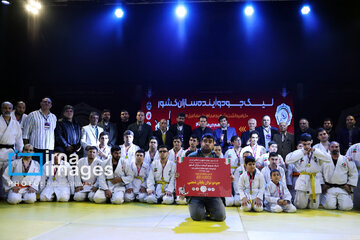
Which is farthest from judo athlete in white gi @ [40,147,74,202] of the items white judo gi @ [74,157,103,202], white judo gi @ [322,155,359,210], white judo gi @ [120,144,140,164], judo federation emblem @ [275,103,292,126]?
judo federation emblem @ [275,103,292,126]

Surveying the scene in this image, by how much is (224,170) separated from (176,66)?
6294mm

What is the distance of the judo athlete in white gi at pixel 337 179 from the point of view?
5879mm

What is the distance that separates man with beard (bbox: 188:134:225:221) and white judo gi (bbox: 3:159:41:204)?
139 inches

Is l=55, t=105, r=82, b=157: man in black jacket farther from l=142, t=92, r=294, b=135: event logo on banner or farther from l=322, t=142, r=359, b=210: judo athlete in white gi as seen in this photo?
l=322, t=142, r=359, b=210: judo athlete in white gi

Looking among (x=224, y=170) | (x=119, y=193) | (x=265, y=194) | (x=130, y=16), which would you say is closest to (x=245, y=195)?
(x=265, y=194)

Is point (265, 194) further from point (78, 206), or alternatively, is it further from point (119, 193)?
point (78, 206)

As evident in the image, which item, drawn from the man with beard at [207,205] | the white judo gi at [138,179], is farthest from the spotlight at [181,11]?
the man with beard at [207,205]

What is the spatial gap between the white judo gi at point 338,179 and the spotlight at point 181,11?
5.91 m

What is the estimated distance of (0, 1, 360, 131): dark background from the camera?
8.87 meters

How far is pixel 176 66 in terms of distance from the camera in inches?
392

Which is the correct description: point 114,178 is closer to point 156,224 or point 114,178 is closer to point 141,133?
point 141,133

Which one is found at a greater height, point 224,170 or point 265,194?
point 224,170

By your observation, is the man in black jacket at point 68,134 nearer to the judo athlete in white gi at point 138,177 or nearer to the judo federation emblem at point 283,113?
the judo athlete in white gi at point 138,177

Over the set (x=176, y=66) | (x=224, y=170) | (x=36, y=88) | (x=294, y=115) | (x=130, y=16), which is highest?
(x=130, y=16)
